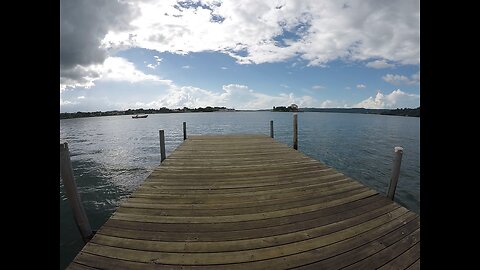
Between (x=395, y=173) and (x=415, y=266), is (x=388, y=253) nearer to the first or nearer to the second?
(x=415, y=266)

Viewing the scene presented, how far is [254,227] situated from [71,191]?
9.36ft

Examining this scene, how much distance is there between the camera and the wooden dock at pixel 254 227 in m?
2.81

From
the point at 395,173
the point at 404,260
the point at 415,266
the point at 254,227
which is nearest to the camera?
the point at 415,266

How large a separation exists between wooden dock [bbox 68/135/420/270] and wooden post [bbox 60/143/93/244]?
1.61ft

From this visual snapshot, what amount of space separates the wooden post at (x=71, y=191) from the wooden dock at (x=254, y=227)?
0.49 metres

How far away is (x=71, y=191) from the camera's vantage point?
11.7ft

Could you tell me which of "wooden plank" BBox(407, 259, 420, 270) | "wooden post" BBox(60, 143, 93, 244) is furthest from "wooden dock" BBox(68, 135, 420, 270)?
"wooden post" BBox(60, 143, 93, 244)

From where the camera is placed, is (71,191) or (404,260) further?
(71,191)

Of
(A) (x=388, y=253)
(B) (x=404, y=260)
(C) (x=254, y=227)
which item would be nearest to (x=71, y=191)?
(C) (x=254, y=227)

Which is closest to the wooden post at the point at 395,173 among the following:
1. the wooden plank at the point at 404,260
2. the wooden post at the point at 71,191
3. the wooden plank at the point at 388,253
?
the wooden plank at the point at 388,253
